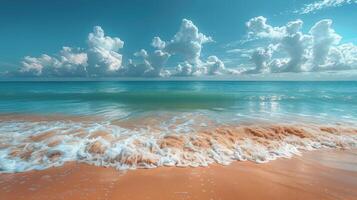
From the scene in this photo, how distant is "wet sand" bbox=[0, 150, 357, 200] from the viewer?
156 inches

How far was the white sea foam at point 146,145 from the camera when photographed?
548 centimetres

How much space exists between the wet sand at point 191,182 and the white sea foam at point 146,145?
459mm

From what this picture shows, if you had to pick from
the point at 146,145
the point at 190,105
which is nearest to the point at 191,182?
the point at 146,145

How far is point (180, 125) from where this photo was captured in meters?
9.99

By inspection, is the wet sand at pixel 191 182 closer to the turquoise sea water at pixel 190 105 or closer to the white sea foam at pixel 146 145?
the white sea foam at pixel 146 145

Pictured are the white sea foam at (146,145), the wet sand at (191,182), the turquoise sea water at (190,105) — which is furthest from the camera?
the turquoise sea water at (190,105)

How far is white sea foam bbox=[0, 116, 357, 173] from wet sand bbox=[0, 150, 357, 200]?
1.50 feet

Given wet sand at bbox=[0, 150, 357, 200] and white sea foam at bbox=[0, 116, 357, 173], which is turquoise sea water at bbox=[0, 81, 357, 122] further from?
wet sand at bbox=[0, 150, 357, 200]

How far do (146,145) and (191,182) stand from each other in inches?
104

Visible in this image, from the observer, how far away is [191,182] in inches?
174

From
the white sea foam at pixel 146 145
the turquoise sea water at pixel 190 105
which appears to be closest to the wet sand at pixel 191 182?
the white sea foam at pixel 146 145

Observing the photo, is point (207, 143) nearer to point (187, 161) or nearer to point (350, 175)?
point (187, 161)

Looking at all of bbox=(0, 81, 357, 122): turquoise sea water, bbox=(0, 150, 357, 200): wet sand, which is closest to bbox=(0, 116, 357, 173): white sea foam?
bbox=(0, 150, 357, 200): wet sand

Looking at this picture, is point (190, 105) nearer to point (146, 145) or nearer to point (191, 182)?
point (146, 145)
